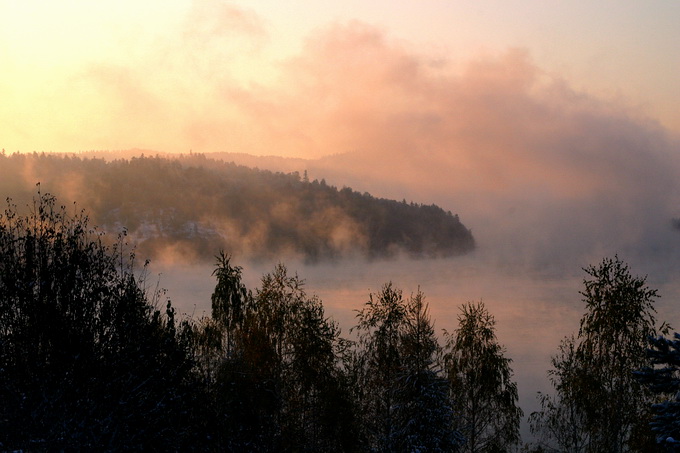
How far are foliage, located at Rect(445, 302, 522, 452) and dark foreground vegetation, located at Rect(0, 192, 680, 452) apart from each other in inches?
5.3

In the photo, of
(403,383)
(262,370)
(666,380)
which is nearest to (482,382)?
(403,383)

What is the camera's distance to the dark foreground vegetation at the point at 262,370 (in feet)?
65.8

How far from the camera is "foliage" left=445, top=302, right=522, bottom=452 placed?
37469mm

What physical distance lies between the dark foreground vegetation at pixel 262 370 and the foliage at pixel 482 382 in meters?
0.13

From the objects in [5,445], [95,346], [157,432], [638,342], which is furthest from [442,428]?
[5,445]

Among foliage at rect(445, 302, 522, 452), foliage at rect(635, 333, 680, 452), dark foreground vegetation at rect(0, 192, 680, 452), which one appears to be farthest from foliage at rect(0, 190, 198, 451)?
foliage at rect(445, 302, 522, 452)

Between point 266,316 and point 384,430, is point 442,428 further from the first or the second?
point 266,316

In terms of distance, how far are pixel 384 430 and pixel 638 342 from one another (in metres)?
16.8

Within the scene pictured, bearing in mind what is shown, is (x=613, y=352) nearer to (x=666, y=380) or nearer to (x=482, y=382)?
(x=482, y=382)

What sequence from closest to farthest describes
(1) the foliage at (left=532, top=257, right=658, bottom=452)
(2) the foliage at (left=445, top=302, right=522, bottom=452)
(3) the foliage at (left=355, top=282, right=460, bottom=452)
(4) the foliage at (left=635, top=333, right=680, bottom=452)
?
(4) the foliage at (left=635, top=333, right=680, bottom=452) < (3) the foliage at (left=355, top=282, right=460, bottom=452) < (1) the foliage at (left=532, top=257, right=658, bottom=452) < (2) the foliage at (left=445, top=302, right=522, bottom=452)

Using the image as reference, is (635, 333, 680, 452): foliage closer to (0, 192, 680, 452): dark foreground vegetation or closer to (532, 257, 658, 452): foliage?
(0, 192, 680, 452): dark foreground vegetation

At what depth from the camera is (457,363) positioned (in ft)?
129

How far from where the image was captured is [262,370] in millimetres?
36094

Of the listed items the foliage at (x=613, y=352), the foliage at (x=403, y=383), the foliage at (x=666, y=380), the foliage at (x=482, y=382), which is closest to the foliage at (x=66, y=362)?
the foliage at (x=403, y=383)
